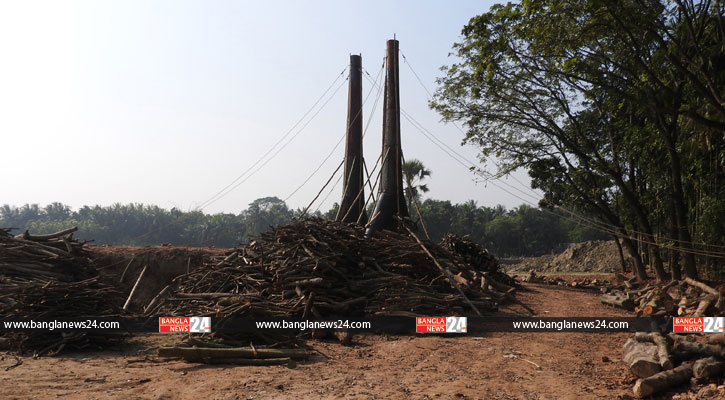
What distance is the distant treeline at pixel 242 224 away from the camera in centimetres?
4747

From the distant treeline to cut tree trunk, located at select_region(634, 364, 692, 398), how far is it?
40.5 meters

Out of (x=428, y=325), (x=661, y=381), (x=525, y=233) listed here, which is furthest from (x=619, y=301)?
(x=525, y=233)

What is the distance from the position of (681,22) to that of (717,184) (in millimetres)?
4679

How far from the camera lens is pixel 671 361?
5.23 metres

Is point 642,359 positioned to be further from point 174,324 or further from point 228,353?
point 174,324

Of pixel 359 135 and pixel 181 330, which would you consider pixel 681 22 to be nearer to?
pixel 359 135

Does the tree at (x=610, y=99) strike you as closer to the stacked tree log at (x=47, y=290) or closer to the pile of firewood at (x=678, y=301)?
the pile of firewood at (x=678, y=301)

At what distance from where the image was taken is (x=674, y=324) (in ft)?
26.0

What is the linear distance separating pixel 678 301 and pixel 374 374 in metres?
7.44

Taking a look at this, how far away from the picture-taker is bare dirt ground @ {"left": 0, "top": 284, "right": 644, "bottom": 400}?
16.3ft

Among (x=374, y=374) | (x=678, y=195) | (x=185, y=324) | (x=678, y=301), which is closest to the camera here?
(x=374, y=374)

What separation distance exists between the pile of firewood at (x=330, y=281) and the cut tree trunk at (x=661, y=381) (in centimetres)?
410

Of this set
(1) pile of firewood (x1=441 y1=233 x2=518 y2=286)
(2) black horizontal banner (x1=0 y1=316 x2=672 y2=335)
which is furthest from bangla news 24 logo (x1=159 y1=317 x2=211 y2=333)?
(1) pile of firewood (x1=441 y1=233 x2=518 y2=286)

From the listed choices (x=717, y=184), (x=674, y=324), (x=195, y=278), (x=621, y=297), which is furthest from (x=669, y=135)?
(x=195, y=278)
